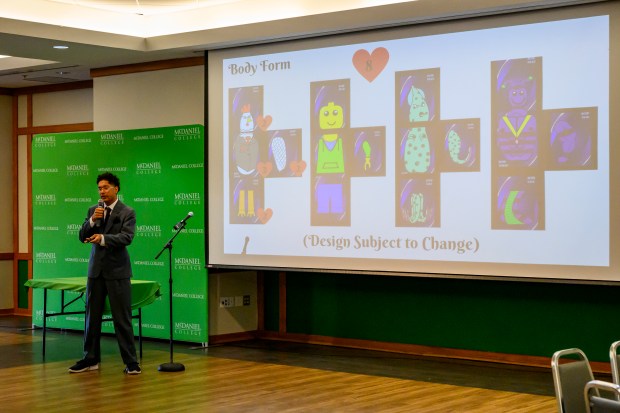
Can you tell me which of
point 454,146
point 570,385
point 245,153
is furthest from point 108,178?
point 570,385

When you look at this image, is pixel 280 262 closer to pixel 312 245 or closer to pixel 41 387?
pixel 312 245

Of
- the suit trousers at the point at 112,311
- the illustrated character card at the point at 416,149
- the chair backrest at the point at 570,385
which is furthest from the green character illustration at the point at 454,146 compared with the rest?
the chair backrest at the point at 570,385

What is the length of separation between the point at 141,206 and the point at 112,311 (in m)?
2.09

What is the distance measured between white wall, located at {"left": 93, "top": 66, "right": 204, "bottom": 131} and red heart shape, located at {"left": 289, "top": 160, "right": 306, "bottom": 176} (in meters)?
1.38

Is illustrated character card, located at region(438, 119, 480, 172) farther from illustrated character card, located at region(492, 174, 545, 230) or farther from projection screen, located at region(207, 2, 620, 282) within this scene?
illustrated character card, located at region(492, 174, 545, 230)

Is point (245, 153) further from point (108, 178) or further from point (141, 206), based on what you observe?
point (108, 178)

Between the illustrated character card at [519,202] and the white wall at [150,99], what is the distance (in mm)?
3444

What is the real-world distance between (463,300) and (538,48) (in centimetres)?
238

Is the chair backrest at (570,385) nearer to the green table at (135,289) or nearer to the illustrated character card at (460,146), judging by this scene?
the illustrated character card at (460,146)

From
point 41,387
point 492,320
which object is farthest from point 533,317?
point 41,387

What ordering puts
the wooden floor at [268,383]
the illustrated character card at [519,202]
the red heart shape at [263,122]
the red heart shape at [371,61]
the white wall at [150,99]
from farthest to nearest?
the white wall at [150,99], the red heart shape at [263,122], the red heart shape at [371,61], the illustrated character card at [519,202], the wooden floor at [268,383]

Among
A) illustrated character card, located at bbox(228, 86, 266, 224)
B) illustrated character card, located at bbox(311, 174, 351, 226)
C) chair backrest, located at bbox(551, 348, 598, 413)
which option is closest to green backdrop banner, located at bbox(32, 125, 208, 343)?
illustrated character card, located at bbox(228, 86, 266, 224)

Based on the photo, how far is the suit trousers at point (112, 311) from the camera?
26.5 ft

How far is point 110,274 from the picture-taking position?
26.3ft
